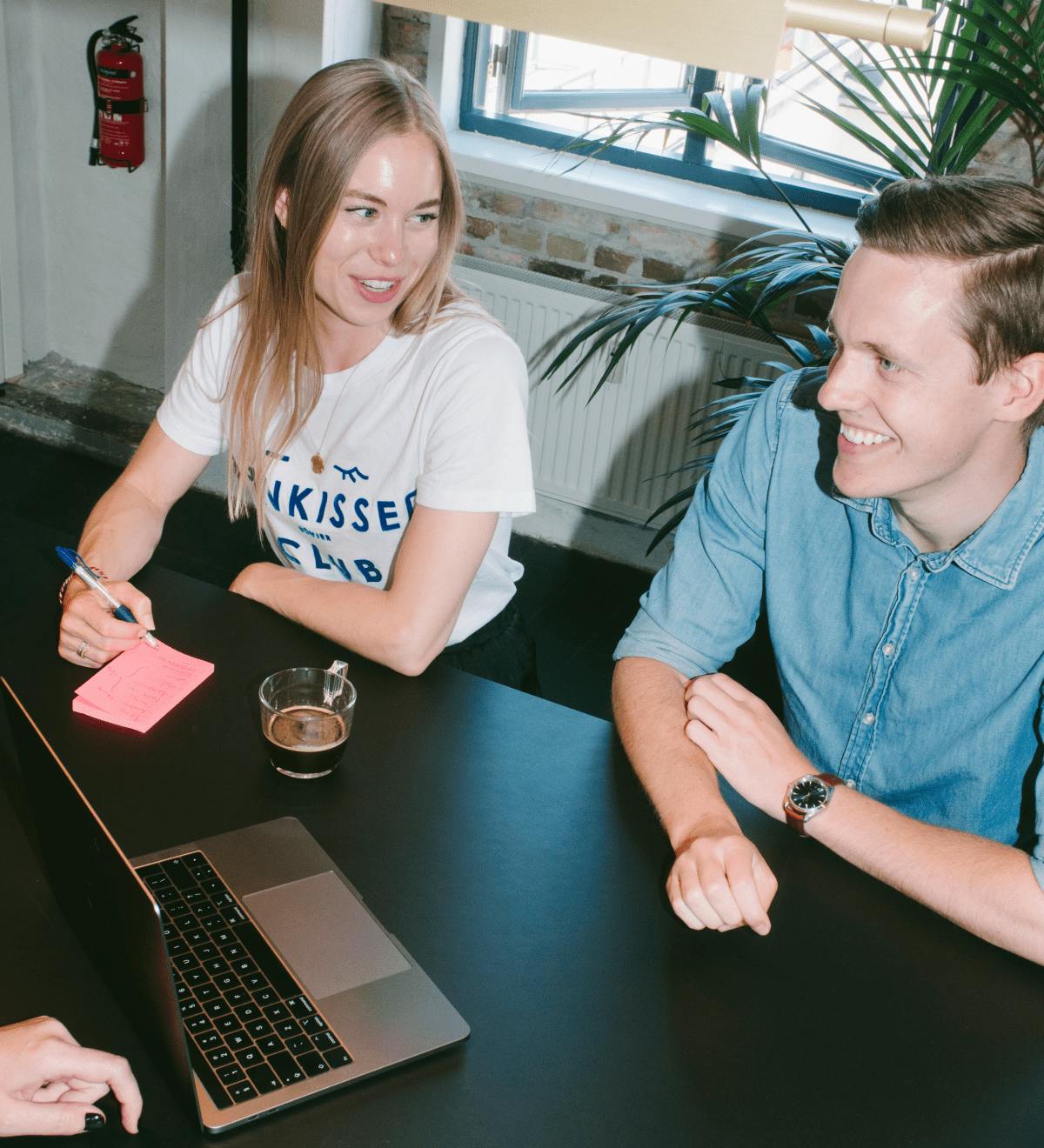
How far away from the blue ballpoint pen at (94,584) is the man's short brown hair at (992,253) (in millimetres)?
965

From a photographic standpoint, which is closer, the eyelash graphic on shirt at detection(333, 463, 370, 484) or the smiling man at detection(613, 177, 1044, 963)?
the smiling man at detection(613, 177, 1044, 963)

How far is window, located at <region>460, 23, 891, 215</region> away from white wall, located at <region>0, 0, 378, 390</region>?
0.38 meters

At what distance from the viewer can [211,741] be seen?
1292 mm

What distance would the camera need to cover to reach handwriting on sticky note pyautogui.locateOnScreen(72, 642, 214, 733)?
1321 millimetres

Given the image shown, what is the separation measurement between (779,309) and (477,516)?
178 centimetres

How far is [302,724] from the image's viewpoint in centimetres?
123

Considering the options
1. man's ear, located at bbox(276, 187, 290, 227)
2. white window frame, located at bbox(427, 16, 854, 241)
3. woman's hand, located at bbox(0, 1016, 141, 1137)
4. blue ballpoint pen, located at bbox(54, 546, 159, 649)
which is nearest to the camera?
woman's hand, located at bbox(0, 1016, 141, 1137)

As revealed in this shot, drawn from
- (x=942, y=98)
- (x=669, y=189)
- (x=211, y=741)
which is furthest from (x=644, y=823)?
(x=669, y=189)

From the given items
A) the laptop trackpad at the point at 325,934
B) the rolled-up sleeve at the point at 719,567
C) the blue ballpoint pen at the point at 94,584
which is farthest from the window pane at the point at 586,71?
the laptop trackpad at the point at 325,934

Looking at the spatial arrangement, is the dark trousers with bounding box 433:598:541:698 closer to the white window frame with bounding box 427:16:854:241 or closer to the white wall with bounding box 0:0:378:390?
the white window frame with bounding box 427:16:854:241

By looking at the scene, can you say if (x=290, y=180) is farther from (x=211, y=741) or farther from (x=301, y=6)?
(x=301, y=6)

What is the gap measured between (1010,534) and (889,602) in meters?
0.17

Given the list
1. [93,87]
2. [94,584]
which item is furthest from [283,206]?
[93,87]

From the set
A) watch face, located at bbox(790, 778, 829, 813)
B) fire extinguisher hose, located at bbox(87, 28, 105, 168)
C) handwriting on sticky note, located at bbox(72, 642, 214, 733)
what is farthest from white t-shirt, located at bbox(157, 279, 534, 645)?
fire extinguisher hose, located at bbox(87, 28, 105, 168)
